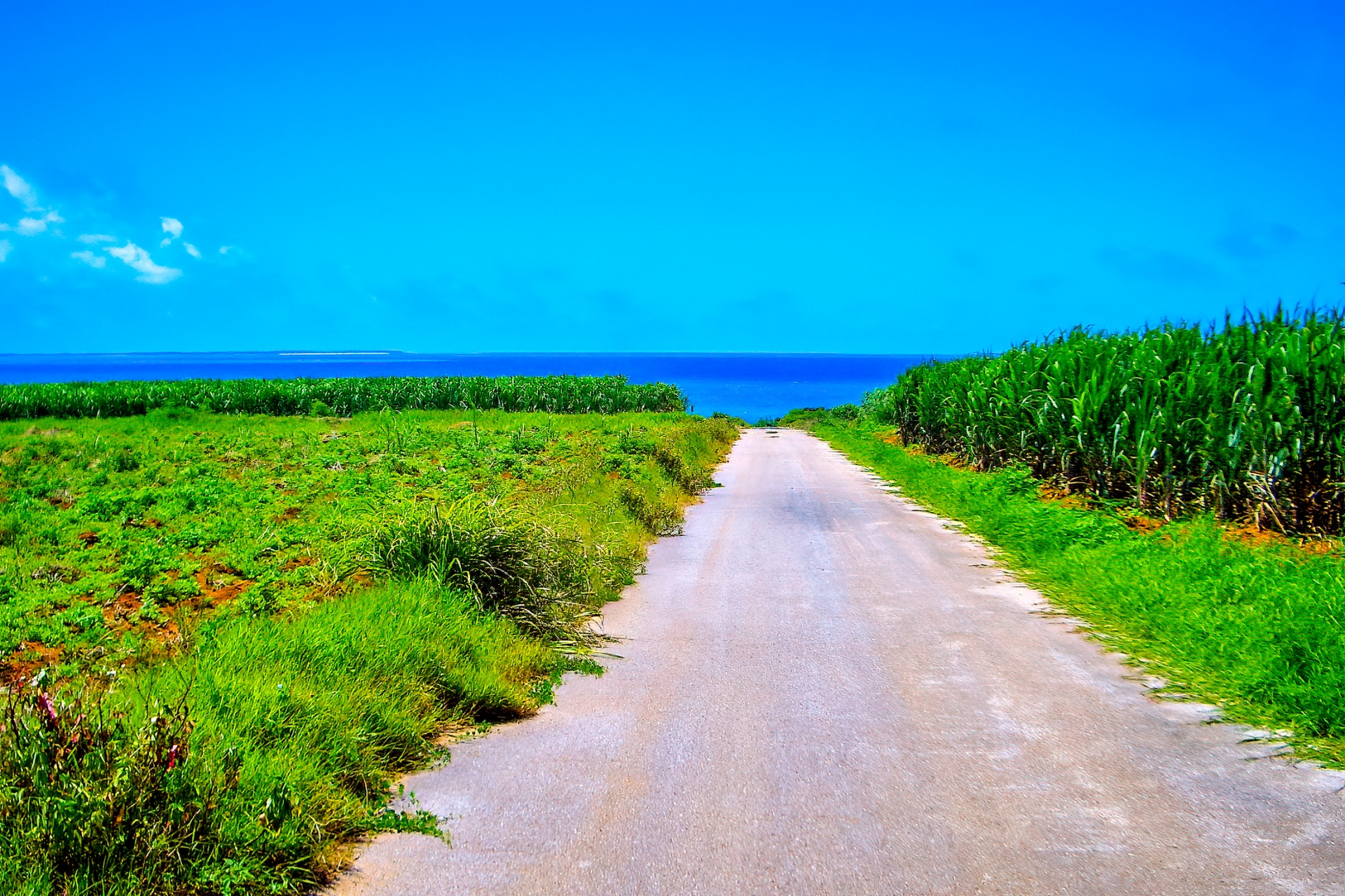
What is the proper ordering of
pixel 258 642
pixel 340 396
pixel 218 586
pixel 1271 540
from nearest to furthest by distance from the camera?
pixel 258 642 → pixel 218 586 → pixel 1271 540 → pixel 340 396

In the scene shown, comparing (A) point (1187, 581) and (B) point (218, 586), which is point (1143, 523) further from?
(B) point (218, 586)

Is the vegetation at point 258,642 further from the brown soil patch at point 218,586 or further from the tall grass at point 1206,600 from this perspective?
the tall grass at point 1206,600

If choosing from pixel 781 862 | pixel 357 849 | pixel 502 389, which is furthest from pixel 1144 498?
pixel 502 389

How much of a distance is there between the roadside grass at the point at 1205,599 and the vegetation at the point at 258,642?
4340 mm

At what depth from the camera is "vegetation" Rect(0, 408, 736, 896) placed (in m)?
3.10

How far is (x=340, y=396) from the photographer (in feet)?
137

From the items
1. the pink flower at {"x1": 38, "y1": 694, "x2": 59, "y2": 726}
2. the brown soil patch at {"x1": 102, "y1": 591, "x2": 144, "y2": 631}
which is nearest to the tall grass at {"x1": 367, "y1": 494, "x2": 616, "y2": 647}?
the brown soil patch at {"x1": 102, "y1": 591, "x2": 144, "y2": 631}

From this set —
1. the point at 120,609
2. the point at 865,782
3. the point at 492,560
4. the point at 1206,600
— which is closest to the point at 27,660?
the point at 120,609

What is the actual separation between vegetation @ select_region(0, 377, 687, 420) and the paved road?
31760 mm

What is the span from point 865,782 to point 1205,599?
4.51 metres

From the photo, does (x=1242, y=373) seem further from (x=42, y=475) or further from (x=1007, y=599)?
(x=42, y=475)

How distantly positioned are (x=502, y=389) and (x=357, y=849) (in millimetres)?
41675

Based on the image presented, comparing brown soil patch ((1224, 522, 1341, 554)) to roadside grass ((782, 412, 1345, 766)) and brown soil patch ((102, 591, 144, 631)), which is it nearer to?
roadside grass ((782, 412, 1345, 766))

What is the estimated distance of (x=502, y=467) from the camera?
16.9 meters
